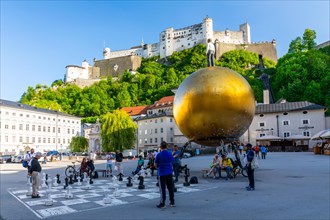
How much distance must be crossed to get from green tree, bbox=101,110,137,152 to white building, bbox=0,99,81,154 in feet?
89.4

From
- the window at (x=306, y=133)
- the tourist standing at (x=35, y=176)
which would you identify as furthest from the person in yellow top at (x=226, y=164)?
the window at (x=306, y=133)

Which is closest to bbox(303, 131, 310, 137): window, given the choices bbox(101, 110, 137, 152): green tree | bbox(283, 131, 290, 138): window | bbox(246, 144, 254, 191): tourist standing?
bbox(283, 131, 290, 138): window

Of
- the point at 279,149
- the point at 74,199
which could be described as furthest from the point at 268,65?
the point at 74,199

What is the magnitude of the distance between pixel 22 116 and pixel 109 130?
33526 millimetres

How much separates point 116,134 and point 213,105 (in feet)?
160

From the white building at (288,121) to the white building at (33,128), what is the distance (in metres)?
54.7

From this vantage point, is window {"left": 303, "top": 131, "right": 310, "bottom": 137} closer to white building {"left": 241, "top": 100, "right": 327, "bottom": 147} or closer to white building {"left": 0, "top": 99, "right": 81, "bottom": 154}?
white building {"left": 241, "top": 100, "right": 327, "bottom": 147}

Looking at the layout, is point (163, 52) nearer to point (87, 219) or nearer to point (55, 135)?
point (55, 135)

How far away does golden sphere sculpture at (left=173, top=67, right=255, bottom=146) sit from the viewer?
10586mm

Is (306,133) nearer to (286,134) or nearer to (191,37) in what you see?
(286,134)

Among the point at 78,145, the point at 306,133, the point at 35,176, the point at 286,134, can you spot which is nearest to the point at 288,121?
the point at 286,134

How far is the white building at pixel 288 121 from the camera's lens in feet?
168

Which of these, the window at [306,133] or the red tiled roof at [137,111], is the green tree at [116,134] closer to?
the window at [306,133]

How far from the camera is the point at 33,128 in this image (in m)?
80.6
